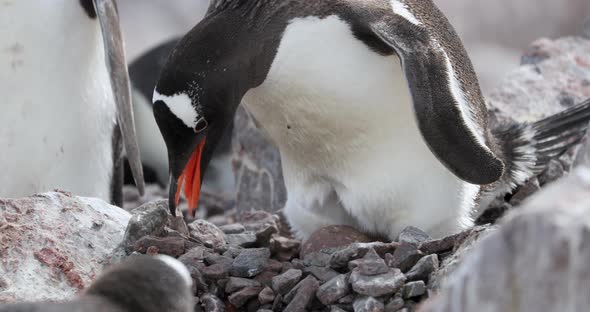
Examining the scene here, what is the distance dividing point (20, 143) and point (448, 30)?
183 centimetres

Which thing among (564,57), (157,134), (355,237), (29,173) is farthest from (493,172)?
(157,134)

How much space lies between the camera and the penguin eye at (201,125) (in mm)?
3723

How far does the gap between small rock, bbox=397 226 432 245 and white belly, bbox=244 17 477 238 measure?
0.34 m

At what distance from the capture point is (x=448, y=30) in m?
4.45

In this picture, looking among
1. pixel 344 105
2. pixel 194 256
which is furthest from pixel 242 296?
pixel 344 105

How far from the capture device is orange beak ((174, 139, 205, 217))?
3836 millimetres

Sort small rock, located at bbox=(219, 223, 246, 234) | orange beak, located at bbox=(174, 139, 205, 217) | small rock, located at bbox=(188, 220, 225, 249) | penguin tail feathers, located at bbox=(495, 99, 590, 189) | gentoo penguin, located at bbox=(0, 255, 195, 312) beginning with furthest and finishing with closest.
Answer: penguin tail feathers, located at bbox=(495, 99, 590, 189), small rock, located at bbox=(219, 223, 246, 234), small rock, located at bbox=(188, 220, 225, 249), orange beak, located at bbox=(174, 139, 205, 217), gentoo penguin, located at bbox=(0, 255, 195, 312)

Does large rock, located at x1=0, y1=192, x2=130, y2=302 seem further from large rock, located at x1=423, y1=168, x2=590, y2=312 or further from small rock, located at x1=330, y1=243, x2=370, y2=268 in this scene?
large rock, located at x1=423, y1=168, x2=590, y2=312

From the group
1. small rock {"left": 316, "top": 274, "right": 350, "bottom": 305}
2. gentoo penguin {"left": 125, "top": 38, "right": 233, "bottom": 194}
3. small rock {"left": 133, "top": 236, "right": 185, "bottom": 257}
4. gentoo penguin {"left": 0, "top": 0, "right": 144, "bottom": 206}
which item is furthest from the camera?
gentoo penguin {"left": 125, "top": 38, "right": 233, "bottom": 194}

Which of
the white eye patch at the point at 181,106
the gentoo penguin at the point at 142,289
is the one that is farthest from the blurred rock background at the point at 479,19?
the gentoo penguin at the point at 142,289

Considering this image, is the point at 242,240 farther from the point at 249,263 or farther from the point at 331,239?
the point at 249,263

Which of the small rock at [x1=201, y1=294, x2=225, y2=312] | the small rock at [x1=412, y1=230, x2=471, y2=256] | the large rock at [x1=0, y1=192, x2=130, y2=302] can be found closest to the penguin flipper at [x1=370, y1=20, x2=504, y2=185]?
the small rock at [x1=412, y1=230, x2=471, y2=256]

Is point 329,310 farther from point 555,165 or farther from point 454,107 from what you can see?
point 555,165

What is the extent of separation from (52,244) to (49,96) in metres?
1.35
